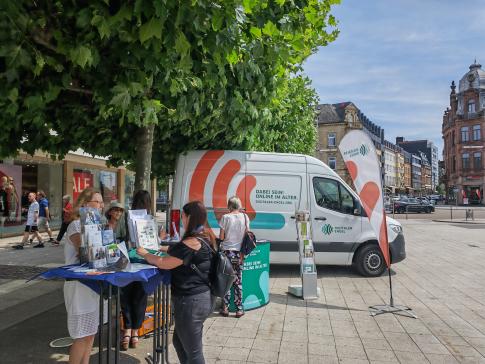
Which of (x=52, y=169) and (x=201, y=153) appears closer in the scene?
(x=201, y=153)

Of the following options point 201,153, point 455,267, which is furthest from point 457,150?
point 201,153

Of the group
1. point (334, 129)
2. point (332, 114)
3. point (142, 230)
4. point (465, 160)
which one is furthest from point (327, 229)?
point (465, 160)

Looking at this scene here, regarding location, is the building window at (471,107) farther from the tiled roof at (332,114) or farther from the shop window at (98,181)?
the shop window at (98,181)

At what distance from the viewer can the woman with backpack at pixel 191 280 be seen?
11.4 feet

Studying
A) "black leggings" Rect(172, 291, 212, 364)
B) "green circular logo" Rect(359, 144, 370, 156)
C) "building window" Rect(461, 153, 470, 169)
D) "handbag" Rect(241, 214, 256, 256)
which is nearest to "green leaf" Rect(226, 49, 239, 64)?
"black leggings" Rect(172, 291, 212, 364)

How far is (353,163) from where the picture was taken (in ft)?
22.2

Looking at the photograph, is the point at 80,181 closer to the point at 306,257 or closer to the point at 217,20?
the point at 306,257

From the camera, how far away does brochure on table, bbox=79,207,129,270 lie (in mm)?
3525

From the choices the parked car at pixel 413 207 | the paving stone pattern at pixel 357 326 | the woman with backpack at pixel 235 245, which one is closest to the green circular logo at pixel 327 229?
the paving stone pattern at pixel 357 326

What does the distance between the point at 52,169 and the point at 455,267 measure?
15.4 metres

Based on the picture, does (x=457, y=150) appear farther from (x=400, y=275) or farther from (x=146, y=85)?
(x=146, y=85)

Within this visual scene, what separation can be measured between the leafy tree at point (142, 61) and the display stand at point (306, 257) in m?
1.80

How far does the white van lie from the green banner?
2.34 m

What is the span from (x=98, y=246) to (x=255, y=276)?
337 cm
